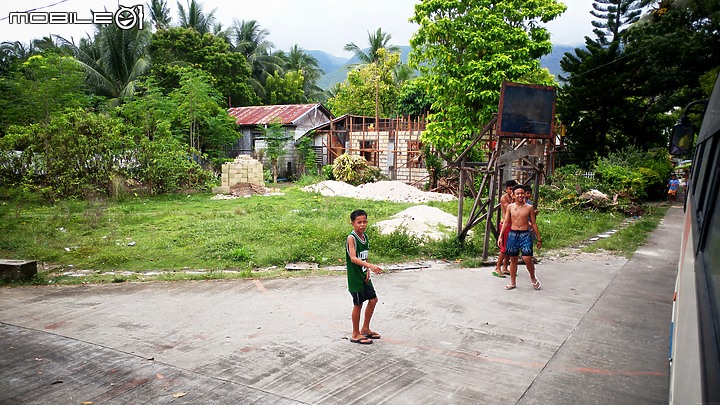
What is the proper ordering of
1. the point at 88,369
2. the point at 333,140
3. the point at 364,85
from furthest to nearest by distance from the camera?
1. the point at 364,85
2. the point at 333,140
3. the point at 88,369

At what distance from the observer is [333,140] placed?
91.8 ft

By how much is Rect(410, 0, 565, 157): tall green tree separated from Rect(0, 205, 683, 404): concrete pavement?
416 inches

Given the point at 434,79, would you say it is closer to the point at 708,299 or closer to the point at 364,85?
the point at 708,299

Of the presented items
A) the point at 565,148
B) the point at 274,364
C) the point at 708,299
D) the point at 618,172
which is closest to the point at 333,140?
the point at 565,148

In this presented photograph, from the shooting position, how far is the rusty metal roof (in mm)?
28206

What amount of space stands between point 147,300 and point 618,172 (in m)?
15.5

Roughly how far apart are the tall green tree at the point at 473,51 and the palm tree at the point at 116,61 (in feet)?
56.6

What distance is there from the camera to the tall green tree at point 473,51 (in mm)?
16266

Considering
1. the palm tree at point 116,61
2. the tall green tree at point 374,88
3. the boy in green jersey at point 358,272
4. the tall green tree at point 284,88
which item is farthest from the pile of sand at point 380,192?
the tall green tree at point 284,88

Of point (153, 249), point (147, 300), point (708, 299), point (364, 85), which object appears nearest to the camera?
point (708, 299)

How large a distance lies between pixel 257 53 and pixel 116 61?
13.2 m

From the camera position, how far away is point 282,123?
27234 millimetres

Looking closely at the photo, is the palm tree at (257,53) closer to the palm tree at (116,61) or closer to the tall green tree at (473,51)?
the palm tree at (116,61)

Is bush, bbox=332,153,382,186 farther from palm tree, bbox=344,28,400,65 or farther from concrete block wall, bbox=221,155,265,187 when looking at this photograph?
palm tree, bbox=344,28,400,65
